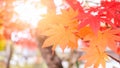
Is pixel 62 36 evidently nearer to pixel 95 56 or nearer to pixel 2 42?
pixel 95 56

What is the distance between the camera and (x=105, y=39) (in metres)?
0.82

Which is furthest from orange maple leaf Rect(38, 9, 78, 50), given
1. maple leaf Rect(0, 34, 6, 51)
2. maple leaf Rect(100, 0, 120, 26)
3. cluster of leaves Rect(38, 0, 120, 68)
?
maple leaf Rect(0, 34, 6, 51)

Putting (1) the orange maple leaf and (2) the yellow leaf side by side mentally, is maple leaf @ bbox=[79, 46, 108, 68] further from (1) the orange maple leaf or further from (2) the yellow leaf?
(2) the yellow leaf

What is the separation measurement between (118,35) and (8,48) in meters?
0.62

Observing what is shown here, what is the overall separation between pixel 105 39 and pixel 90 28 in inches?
2.7

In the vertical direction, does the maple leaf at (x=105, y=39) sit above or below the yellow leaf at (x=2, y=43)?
above

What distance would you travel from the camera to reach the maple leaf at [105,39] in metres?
0.81

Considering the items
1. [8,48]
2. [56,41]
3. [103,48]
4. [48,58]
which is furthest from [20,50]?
[103,48]

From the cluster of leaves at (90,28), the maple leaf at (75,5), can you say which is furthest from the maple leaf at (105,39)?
the maple leaf at (75,5)

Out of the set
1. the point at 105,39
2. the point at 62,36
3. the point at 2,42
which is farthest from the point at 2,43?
the point at 105,39

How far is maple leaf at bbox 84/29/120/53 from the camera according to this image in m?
0.81

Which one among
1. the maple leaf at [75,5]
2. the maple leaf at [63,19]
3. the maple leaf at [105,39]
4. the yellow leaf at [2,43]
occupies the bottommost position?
the yellow leaf at [2,43]

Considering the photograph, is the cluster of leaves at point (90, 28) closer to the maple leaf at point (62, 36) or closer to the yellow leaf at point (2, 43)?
the maple leaf at point (62, 36)

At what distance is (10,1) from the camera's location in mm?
1067
